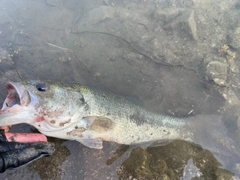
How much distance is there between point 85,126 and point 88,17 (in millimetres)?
4220

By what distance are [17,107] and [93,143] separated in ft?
4.64

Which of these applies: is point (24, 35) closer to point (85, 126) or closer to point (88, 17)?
point (88, 17)

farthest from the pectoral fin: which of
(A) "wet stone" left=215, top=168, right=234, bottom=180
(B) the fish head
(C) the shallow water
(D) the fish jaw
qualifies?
(A) "wet stone" left=215, top=168, right=234, bottom=180

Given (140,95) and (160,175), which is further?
(140,95)

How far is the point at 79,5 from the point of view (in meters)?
7.14

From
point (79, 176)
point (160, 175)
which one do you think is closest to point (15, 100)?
point (79, 176)

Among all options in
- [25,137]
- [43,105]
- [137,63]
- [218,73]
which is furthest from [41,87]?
→ [218,73]

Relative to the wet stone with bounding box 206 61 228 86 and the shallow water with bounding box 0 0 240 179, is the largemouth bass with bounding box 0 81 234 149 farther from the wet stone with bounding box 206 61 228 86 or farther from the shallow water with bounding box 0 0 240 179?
the wet stone with bounding box 206 61 228 86

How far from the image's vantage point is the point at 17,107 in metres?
2.70

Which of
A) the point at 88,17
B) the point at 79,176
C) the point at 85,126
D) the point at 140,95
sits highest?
the point at 88,17

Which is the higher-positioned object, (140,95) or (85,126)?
(85,126)

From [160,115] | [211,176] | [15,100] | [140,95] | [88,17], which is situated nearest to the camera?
[15,100]

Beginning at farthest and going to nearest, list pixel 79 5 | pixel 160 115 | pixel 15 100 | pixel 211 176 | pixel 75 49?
1. pixel 79 5
2. pixel 75 49
3. pixel 160 115
4. pixel 211 176
5. pixel 15 100

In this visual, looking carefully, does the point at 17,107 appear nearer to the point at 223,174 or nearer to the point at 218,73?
the point at 223,174
